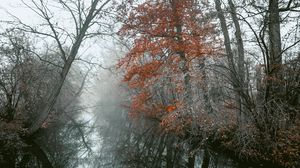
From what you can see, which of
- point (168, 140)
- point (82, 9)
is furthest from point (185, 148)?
point (82, 9)

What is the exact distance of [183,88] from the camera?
11.9 metres

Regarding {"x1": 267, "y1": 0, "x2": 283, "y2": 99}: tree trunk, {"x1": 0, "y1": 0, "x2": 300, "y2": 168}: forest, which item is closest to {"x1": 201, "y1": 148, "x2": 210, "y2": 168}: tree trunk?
{"x1": 0, "y1": 0, "x2": 300, "y2": 168}: forest

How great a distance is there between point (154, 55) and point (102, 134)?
9518 mm

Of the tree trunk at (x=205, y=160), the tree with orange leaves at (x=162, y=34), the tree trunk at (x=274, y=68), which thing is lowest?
the tree trunk at (x=205, y=160)

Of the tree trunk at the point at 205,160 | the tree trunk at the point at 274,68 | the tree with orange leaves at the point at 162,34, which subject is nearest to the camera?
the tree trunk at the point at 274,68

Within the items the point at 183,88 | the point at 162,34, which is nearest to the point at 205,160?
the point at 183,88

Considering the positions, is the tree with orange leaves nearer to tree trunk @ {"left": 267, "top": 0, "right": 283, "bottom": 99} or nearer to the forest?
the forest

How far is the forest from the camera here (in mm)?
9961

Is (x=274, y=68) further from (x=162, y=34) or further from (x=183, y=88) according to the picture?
(x=162, y=34)

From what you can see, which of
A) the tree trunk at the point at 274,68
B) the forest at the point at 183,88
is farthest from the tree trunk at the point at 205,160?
the tree trunk at the point at 274,68

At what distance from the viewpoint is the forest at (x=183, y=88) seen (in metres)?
9.96

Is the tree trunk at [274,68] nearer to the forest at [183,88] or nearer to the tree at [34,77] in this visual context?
the forest at [183,88]

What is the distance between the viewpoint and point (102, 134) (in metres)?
23.0

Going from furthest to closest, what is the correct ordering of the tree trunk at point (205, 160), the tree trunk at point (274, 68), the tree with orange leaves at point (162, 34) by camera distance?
the tree with orange leaves at point (162, 34)
the tree trunk at point (205, 160)
the tree trunk at point (274, 68)
